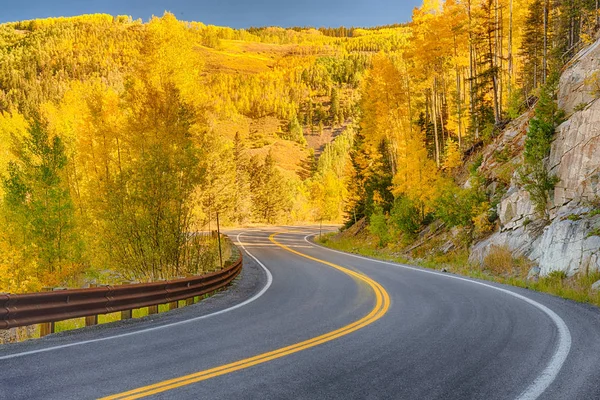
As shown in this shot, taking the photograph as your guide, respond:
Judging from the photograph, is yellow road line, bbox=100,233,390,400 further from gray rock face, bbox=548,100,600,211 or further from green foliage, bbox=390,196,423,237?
green foliage, bbox=390,196,423,237

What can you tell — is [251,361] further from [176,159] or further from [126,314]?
[176,159]

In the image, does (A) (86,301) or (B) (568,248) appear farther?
(B) (568,248)

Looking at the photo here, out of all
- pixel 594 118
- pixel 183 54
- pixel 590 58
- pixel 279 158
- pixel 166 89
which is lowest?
pixel 594 118

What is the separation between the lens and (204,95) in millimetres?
21562

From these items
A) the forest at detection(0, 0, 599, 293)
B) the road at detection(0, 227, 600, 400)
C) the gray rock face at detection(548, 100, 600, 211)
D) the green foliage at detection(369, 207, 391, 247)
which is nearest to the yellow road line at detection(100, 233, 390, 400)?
the road at detection(0, 227, 600, 400)

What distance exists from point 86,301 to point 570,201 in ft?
48.0

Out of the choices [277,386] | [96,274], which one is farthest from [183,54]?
[277,386]

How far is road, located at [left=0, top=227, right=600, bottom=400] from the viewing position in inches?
180

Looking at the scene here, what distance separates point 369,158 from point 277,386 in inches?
1391

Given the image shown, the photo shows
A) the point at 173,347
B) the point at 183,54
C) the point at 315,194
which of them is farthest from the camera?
the point at 315,194

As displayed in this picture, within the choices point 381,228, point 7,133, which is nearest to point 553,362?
point 381,228

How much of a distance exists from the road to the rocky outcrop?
287 centimetres

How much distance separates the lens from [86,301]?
312 inches

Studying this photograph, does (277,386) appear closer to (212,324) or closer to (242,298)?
(212,324)
